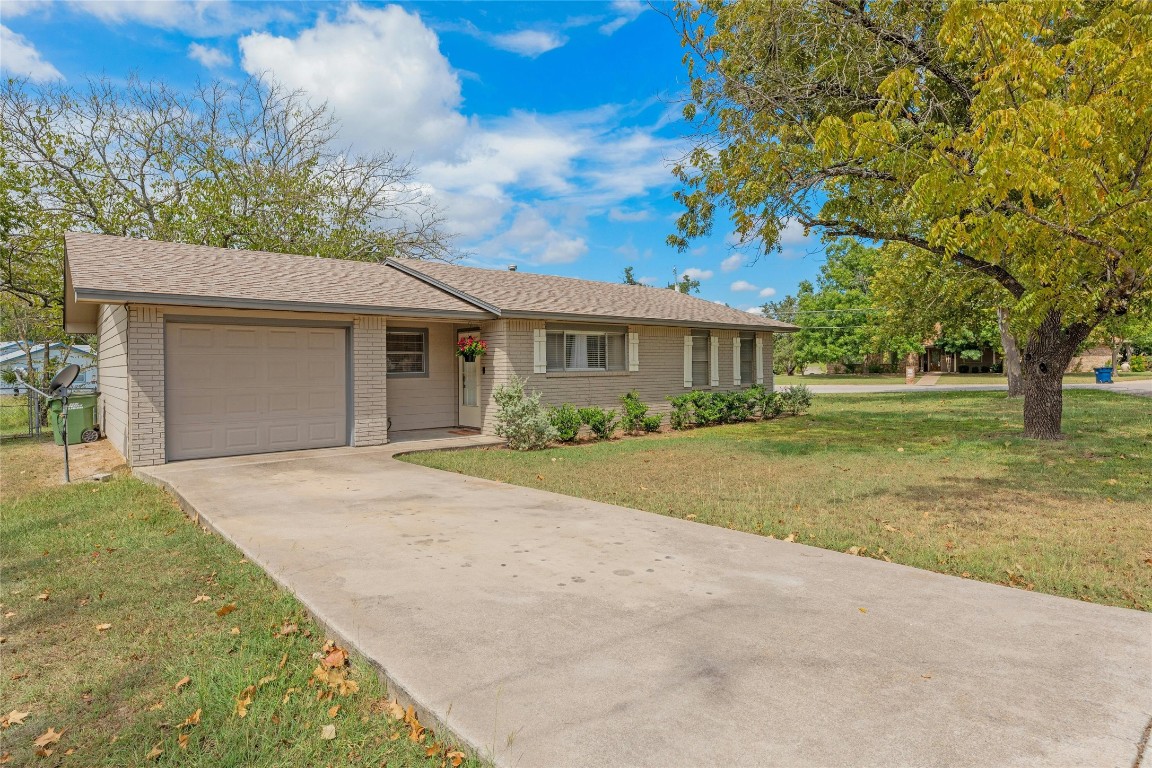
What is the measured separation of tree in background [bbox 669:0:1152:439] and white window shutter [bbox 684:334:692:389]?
4.80m

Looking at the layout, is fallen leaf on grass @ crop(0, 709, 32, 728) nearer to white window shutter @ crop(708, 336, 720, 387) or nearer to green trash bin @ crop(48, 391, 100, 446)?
green trash bin @ crop(48, 391, 100, 446)

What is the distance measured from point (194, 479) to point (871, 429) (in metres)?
13.7

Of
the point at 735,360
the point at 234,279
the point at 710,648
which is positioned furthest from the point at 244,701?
the point at 735,360

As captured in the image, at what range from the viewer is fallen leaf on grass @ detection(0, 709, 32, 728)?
112 inches

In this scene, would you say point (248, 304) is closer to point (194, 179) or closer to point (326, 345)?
point (326, 345)

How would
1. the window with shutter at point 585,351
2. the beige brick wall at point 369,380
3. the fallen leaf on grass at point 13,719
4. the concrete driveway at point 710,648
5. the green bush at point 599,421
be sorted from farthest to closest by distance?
the window with shutter at point 585,351
the green bush at point 599,421
the beige brick wall at point 369,380
the fallen leaf on grass at point 13,719
the concrete driveway at point 710,648

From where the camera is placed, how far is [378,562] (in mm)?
4773

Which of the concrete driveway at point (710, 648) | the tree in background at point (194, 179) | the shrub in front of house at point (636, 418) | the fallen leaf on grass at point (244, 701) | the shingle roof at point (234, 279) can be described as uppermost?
the tree in background at point (194, 179)

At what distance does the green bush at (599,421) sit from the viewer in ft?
43.2

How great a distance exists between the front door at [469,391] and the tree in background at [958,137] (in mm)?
5503

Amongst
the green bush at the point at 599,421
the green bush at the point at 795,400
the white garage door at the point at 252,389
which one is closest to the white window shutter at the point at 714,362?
the green bush at the point at 795,400

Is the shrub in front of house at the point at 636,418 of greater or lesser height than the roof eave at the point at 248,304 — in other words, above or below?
below

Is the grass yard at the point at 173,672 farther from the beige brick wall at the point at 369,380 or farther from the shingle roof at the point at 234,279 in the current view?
the beige brick wall at the point at 369,380

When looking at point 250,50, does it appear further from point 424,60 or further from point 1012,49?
point 1012,49
